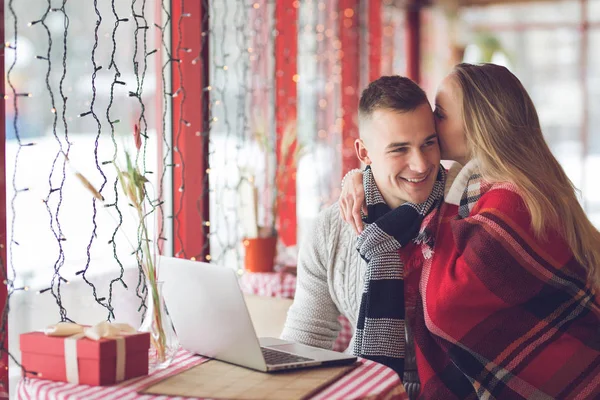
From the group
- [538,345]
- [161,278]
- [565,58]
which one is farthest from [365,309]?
[565,58]

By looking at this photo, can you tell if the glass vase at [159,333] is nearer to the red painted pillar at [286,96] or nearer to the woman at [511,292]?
the woman at [511,292]

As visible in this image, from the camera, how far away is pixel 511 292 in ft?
5.84

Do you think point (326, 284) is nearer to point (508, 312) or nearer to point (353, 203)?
point (353, 203)

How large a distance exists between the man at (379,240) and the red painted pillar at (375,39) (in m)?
2.89

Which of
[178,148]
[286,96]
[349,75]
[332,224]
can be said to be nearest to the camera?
[332,224]

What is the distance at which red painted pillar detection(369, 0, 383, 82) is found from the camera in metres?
4.91

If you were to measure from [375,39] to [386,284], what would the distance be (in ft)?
11.2

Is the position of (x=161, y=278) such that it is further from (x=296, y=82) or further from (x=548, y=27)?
(x=548, y=27)

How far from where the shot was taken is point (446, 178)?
7.07ft

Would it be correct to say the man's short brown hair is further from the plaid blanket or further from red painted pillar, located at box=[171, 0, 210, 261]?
red painted pillar, located at box=[171, 0, 210, 261]

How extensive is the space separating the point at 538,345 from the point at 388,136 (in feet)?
2.15

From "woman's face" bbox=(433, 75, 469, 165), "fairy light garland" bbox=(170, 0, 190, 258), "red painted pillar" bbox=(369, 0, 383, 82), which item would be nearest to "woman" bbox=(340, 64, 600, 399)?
"woman's face" bbox=(433, 75, 469, 165)

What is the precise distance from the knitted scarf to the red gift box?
62 cm

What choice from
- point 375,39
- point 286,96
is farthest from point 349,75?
point 286,96
